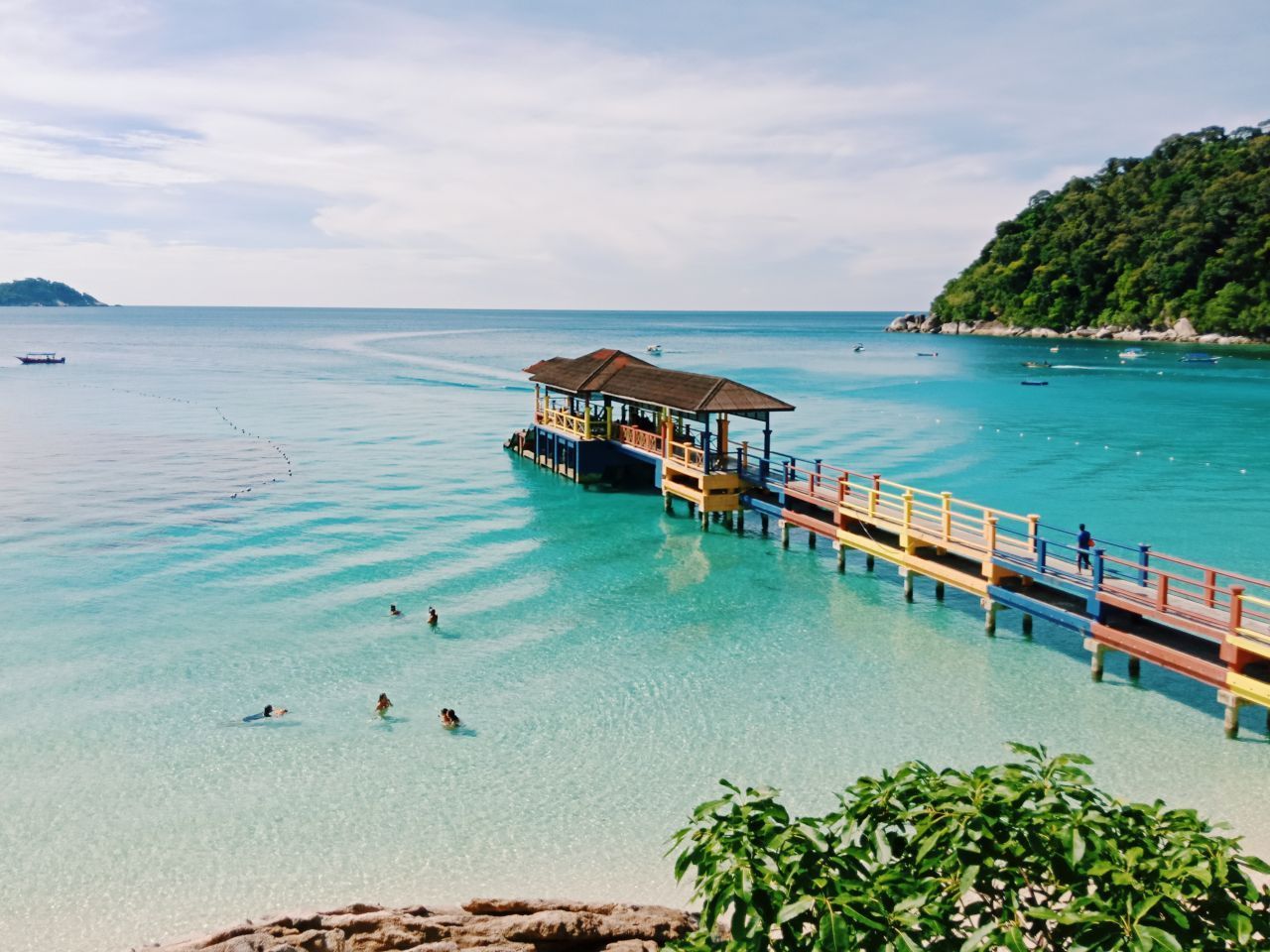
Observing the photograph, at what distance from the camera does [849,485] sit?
30.1m

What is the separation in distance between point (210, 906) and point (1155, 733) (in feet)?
51.9

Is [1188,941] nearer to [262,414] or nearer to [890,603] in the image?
[890,603]

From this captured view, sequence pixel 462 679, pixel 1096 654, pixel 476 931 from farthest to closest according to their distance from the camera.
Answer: pixel 462 679, pixel 1096 654, pixel 476 931

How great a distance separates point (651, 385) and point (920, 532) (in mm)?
14124

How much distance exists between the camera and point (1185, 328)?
134 meters

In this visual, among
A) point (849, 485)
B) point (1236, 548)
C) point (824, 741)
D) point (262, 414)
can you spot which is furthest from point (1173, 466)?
point (262, 414)

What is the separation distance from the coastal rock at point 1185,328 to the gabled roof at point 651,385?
116 meters

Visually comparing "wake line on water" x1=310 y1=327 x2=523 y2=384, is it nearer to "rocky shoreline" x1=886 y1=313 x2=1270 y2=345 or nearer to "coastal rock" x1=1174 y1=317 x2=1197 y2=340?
"rocky shoreline" x1=886 y1=313 x2=1270 y2=345

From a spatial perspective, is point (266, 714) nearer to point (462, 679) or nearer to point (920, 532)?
point (462, 679)

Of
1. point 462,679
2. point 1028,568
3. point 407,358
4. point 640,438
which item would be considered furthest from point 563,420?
point 407,358

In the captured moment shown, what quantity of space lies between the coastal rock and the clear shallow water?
9669 centimetres

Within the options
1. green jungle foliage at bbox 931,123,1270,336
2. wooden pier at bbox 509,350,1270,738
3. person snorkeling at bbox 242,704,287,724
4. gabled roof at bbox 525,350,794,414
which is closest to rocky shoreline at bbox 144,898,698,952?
person snorkeling at bbox 242,704,287,724

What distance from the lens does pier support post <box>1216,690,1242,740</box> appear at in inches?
693

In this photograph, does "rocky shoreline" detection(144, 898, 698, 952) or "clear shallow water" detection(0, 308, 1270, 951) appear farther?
"clear shallow water" detection(0, 308, 1270, 951)
